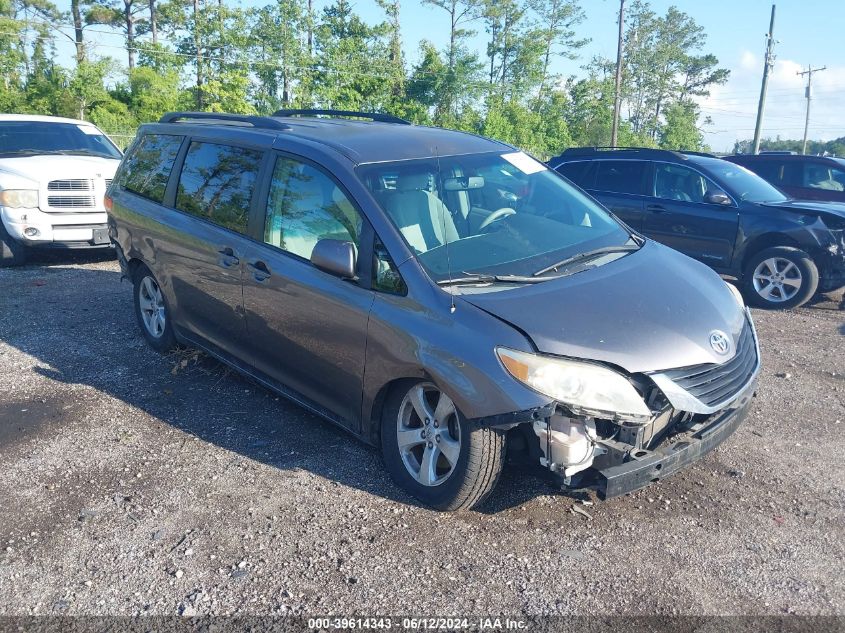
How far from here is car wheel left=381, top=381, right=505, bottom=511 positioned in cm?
338

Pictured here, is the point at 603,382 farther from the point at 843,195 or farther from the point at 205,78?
the point at 205,78

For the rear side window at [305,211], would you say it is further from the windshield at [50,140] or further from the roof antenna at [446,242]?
the windshield at [50,140]

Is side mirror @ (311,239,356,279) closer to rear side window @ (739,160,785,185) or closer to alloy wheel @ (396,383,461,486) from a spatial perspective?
alloy wheel @ (396,383,461,486)

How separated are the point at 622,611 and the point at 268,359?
256 cm

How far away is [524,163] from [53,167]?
22.7 feet

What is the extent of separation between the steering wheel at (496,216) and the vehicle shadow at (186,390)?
4.60ft

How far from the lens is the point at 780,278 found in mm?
8344

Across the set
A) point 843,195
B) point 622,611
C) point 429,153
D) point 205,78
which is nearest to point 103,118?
point 205,78

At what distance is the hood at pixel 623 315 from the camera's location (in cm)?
324

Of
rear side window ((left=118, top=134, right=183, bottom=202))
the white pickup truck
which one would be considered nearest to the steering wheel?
Answer: rear side window ((left=118, top=134, right=183, bottom=202))

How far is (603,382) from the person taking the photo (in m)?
3.16

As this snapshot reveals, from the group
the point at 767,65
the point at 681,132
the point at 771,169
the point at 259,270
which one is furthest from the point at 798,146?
the point at 259,270

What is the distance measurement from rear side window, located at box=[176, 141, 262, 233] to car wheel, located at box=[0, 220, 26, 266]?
5060mm

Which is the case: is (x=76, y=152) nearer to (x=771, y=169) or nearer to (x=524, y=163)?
(x=524, y=163)
